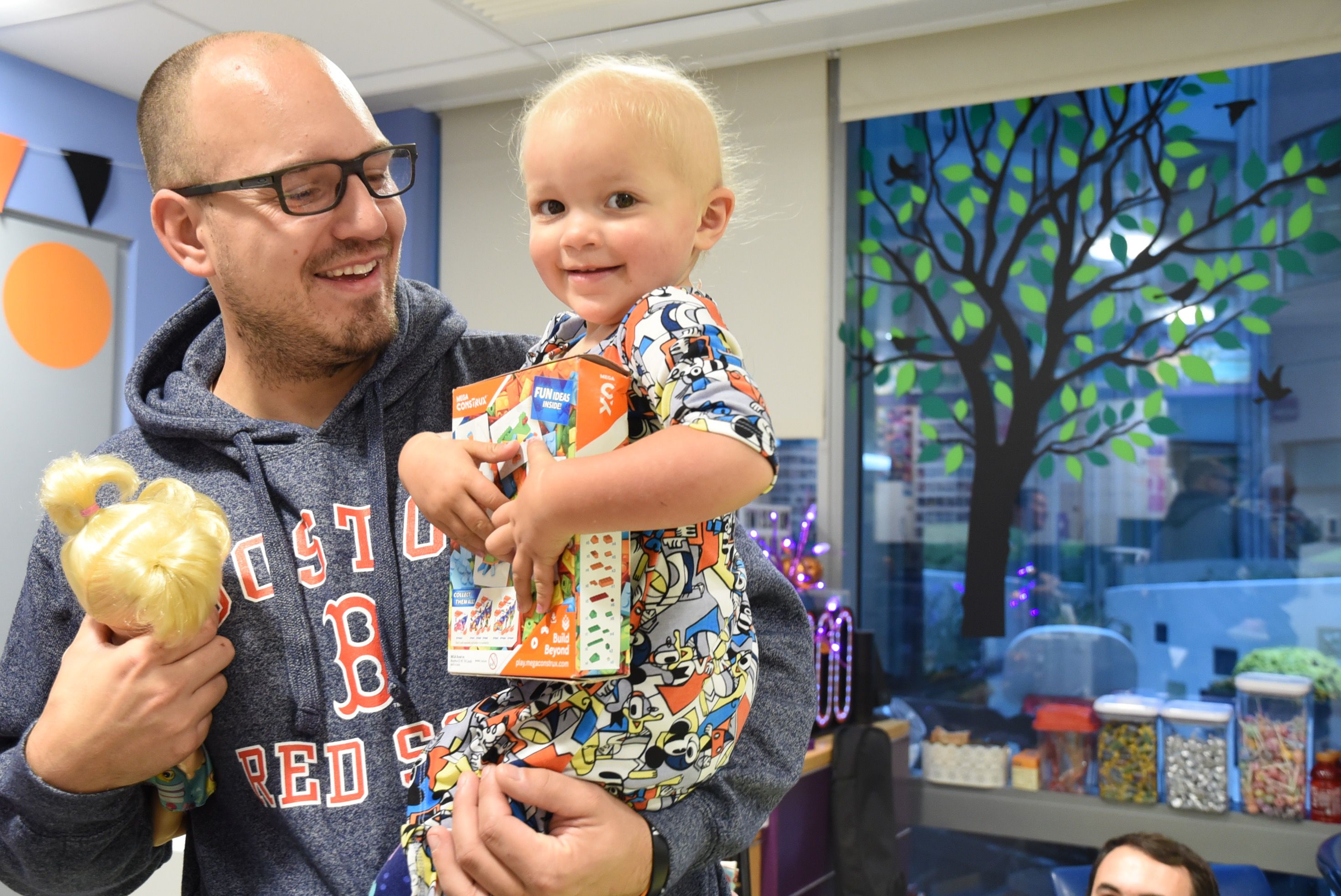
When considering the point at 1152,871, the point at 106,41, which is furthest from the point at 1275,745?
the point at 106,41

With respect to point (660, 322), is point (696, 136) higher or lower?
higher

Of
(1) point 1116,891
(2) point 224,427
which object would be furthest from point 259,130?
Answer: (1) point 1116,891

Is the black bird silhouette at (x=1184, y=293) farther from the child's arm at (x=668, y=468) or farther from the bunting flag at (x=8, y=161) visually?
the bunting flag at (x=8, y=161)

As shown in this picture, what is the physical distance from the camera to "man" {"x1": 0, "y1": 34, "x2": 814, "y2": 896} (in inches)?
38.1

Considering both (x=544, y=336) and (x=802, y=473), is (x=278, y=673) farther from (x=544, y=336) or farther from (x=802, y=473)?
(x=802, y=473)

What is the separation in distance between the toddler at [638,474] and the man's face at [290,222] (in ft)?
0.81

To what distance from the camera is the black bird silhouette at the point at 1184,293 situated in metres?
3.60

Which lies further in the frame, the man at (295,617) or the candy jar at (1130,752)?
the candy jar at (1130,752)

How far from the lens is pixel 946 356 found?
3.93 meters

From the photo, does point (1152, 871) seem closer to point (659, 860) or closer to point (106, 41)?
point (659, 860)

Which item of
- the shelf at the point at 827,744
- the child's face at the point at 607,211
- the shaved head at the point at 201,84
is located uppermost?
the shaved head at the point at 201,84

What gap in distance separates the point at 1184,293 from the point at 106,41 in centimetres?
372

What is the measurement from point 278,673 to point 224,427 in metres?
0.27

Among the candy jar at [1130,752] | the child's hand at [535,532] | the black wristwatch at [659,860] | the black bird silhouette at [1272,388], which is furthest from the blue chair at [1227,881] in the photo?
the child's hand at [535,532]
